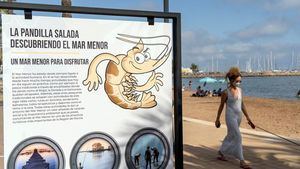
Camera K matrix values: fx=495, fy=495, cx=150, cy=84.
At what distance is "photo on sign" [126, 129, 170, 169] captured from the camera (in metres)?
4.90

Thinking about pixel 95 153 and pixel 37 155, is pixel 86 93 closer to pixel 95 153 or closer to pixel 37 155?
pixel 95 153

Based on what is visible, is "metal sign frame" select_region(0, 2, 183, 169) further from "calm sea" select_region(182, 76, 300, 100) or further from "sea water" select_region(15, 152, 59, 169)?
"calm sea" select_region(182, 76, 300, 100)

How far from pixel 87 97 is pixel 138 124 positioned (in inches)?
24.5

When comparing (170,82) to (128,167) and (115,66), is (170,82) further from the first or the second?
(128,167)

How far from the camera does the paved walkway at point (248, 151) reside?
27.3ft

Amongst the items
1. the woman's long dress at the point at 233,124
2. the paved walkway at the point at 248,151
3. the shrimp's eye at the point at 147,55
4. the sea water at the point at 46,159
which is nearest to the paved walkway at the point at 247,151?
the paved walkway at the point at 248,151

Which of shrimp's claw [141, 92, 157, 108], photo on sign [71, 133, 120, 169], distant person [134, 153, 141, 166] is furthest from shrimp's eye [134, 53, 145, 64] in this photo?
distant person [134, 153, 141, 166]

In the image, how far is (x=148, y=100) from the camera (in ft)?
16.2

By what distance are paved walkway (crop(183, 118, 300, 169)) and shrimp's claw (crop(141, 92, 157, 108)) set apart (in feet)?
11.0

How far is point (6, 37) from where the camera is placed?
13.9ft

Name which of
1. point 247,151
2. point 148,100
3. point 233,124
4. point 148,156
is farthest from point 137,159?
point 247,151

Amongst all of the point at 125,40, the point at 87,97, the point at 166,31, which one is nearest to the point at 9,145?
the point at 87,97

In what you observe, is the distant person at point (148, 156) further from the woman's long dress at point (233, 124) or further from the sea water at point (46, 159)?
the woman's long dress at point (233, 124)

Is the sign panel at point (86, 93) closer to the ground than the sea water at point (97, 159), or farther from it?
farther from it
